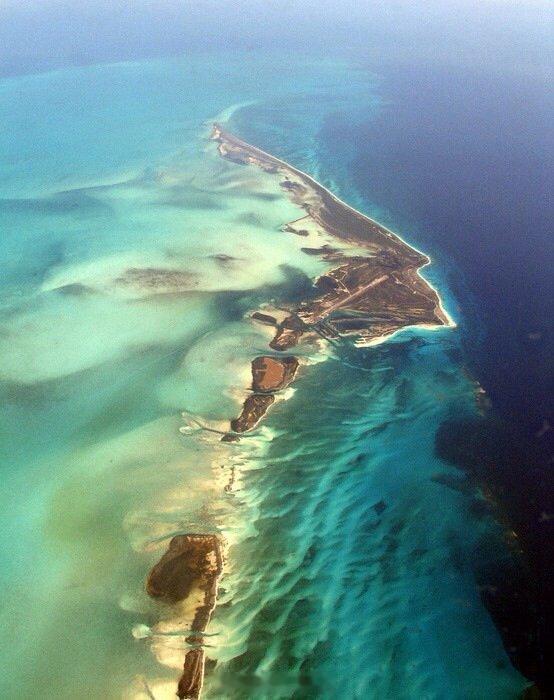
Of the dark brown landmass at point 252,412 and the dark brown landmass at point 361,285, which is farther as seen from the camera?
the dark brown landmass at point 361,285

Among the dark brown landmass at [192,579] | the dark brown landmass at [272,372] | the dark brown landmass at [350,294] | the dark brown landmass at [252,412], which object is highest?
the dark brown landmass at [350,294]

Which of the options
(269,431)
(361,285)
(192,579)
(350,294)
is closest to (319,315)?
(350,294)

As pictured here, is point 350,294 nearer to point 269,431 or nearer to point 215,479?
point 269,431

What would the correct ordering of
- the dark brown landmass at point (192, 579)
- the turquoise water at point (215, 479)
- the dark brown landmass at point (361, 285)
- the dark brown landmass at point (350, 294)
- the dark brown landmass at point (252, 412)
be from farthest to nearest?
the dark brown landmass at point (361, 285)
the dark brown landmass at point (350, 294)
the dark brown landmass at point (252, 412)
the turquoise water at point (215, 479)
the dark brown landmass at point (192, 579)

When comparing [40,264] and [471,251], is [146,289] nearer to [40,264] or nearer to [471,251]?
[40,264]

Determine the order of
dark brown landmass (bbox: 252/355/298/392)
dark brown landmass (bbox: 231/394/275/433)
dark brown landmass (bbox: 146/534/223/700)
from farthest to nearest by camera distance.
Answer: dark brown landmass (bbox: 252/355/298/392) → dark brown landmass (bbox: 231/394/275/433) → dark brown landmass (bbox: 146/534/223/700)

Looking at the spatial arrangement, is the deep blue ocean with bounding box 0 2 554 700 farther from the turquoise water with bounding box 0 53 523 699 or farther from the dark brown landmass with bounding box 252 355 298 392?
the dark brown landmass with bounding box 252 355 298 392

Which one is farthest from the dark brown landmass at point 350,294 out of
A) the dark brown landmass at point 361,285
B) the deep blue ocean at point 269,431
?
the deep blue ocean at point 269,431

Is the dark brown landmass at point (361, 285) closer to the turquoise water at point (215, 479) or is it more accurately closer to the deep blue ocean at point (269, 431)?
the deep blue ocean at point (269, 431)

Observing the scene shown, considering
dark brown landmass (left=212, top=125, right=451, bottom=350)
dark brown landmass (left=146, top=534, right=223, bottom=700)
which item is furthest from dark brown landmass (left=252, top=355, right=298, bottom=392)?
dark brown landmass (left=146, top=534, right=223, bottom=700)
